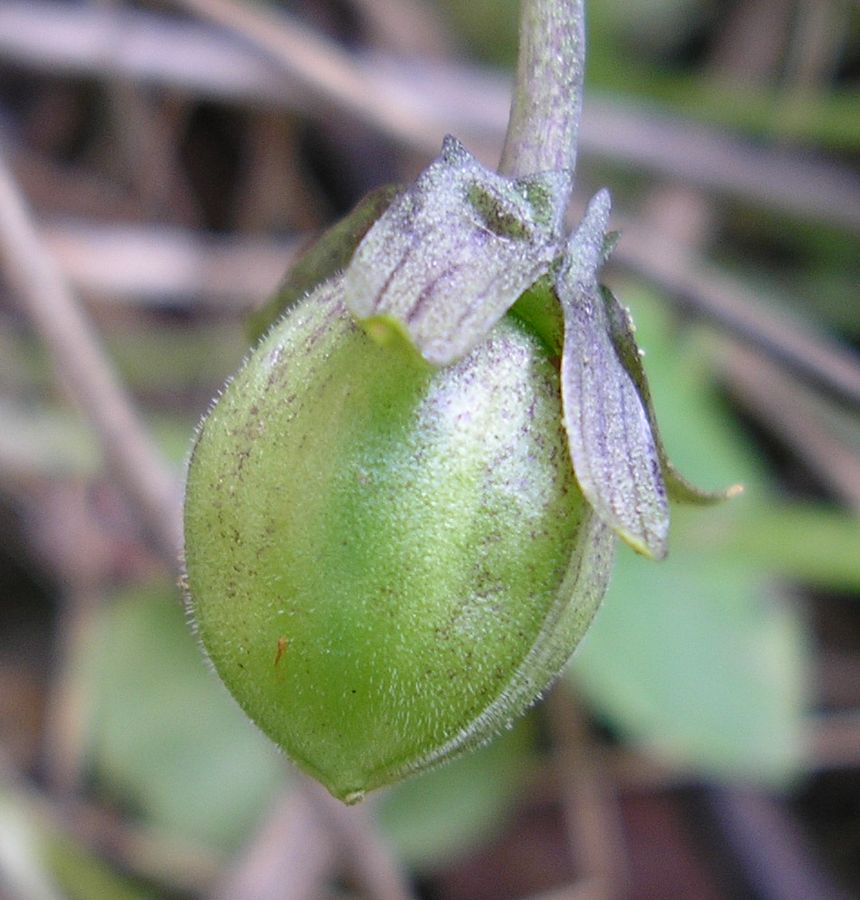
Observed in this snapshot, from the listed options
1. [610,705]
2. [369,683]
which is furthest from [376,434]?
[610,705]

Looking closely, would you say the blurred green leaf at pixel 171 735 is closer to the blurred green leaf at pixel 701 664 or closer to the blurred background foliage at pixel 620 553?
the blurred background foliage at pixel 620 553

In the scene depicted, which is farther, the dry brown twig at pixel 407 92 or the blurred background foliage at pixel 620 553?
the dry brown twig at pixel 407 92

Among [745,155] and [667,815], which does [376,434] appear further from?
[745,155]

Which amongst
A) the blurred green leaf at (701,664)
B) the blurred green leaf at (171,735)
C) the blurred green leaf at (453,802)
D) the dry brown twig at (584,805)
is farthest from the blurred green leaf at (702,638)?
the blurred green leaf at (171,735)

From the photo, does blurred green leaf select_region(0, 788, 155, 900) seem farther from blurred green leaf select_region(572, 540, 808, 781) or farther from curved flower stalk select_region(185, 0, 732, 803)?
curved flower stalk select_region(185, 0, 732, 803)

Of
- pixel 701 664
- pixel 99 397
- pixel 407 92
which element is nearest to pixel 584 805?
pixel 701 664
